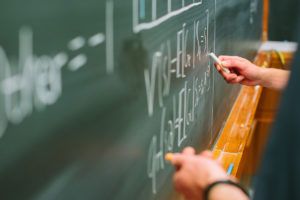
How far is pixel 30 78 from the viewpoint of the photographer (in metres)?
0.41

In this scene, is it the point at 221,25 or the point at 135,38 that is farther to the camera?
the point at 221,25

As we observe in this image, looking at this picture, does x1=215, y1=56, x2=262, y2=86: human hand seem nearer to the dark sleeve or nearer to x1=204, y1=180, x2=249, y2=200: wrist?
x1=204, y1=180, x2=249, y2=200: wrist

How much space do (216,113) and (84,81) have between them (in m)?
0.90

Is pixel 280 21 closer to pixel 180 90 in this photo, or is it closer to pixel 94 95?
pixel 180 90

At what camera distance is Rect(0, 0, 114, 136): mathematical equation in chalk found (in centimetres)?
38

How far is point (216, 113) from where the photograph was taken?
4.47ft

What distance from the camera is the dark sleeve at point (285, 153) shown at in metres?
0.39

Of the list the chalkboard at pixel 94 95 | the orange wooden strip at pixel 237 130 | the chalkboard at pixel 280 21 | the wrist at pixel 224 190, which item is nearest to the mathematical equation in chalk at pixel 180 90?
the chalkboard at pixel 94 95

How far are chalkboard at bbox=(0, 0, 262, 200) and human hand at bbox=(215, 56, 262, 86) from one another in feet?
0.65

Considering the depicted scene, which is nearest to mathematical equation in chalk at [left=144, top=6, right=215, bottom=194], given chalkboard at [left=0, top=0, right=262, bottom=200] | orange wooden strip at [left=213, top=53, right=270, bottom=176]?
chalkboard at [left=0, top=0, right=262, bottom=200]

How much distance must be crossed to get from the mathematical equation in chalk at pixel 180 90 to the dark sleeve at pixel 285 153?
311 millimetres

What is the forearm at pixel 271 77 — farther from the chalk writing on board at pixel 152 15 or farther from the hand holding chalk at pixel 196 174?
the hand holding chalk at pixel 196 174

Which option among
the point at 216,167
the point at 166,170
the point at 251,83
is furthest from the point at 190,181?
the point at 251,83

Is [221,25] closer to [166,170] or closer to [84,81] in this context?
[166,170]
